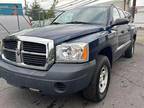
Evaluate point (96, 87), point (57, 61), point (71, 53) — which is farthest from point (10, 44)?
point (96, 87)

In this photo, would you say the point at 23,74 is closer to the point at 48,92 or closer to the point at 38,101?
the point at 48,92

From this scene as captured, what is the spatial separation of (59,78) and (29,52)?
0.64 metres

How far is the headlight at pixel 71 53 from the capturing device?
8.83 ft

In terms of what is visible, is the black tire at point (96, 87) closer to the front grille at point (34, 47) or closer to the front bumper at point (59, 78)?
the front bumper at point (59, 78)

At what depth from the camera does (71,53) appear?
2707 millimetres

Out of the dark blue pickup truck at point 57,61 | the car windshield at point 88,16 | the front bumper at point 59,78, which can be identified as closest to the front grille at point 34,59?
the dark blue pickup truck at point 57,61

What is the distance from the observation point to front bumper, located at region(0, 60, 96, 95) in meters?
2.55

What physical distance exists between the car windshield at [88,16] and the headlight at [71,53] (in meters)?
1.33

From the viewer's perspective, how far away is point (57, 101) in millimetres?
3322

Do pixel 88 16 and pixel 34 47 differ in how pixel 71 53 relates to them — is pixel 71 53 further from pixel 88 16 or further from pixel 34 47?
pixel 88 16

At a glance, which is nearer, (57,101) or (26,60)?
(26,60)

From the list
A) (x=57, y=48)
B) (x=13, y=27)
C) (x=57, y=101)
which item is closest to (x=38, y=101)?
(x=57, y=101)

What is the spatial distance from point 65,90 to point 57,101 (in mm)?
812

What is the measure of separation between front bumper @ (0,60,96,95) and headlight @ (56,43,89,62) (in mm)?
92
